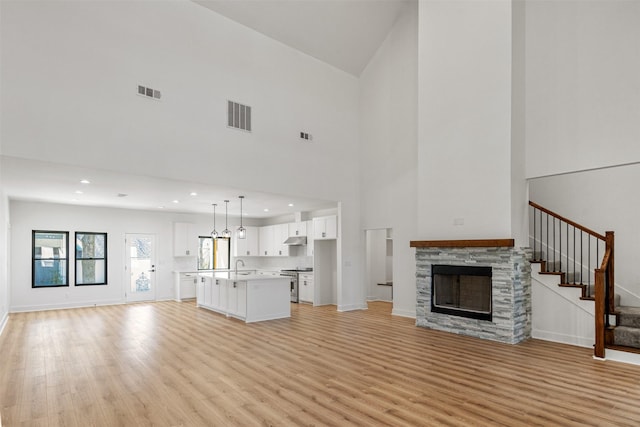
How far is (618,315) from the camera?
5516 mm

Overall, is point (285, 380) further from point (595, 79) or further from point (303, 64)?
point (303, 64)

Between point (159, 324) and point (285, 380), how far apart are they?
4.35 m

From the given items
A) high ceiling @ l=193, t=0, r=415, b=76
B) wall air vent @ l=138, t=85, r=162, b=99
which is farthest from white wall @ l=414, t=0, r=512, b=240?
wall air vent @ l=138, t=85, r=162, b=99

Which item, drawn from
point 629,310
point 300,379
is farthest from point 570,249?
point 300,379

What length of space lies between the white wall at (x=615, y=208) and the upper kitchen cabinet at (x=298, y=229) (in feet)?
20.6

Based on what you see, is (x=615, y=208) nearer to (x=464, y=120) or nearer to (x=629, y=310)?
(x=629, y=310)

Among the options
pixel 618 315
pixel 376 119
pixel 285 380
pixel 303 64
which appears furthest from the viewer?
pixel 376 119

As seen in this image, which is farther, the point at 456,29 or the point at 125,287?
the point at 125,287

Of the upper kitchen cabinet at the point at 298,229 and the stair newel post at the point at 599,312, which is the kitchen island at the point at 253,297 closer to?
the upper kitchen cabinet at the point at 298,229

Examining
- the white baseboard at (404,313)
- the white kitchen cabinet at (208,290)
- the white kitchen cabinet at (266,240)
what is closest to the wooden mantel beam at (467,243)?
the white baseboard at (404,313)

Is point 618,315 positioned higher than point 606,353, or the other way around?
point 618,315

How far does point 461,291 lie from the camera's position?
22.4 ft

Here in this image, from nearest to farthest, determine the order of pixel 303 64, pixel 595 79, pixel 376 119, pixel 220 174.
Result: pixel 595 79 < pixel 220 174 < pixel 303 64 < pixel 376 119

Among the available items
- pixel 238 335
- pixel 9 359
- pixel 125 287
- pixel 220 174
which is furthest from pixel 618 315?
pixel 125 287
